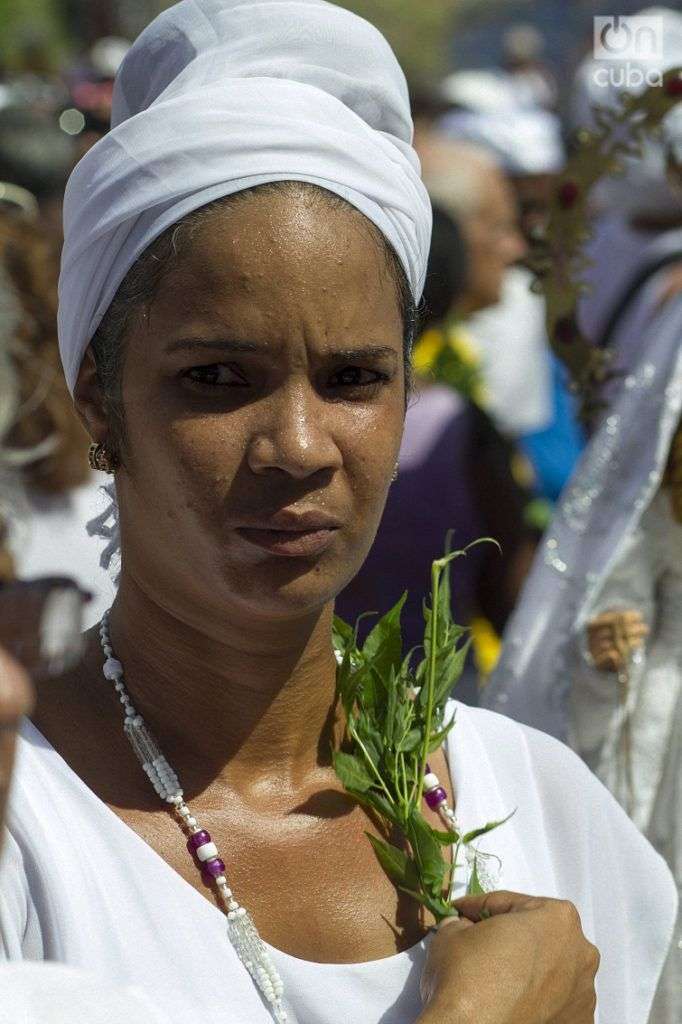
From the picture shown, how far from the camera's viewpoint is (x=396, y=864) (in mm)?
1961

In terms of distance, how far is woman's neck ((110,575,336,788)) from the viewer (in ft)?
6.45

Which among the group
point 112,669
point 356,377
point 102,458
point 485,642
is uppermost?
point 356,377

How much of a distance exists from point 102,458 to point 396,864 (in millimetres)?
652

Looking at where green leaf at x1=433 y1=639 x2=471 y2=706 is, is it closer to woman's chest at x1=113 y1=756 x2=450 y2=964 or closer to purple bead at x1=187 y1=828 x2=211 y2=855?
woman's chest at x1=113 y1=756 x2=450 y2=964

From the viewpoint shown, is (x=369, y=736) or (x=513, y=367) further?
(x=513, y=367)

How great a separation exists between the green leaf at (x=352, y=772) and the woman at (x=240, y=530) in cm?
4

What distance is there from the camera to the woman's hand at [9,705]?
979mm

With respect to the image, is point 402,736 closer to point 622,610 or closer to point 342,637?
point 342,637

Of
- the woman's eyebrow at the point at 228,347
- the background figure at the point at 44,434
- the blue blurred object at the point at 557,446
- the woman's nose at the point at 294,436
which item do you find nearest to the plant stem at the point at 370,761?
the woman's nose at the point at 294,436

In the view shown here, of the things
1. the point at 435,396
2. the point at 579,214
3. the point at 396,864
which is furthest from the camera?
the point at 435,396

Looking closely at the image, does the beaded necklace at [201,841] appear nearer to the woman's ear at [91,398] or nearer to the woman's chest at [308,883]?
the woman's chest at [308,883]

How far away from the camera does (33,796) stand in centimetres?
173

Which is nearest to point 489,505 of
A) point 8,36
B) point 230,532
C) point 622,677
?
point 622,677

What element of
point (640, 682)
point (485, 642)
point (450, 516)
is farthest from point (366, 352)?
point (485, 642)
